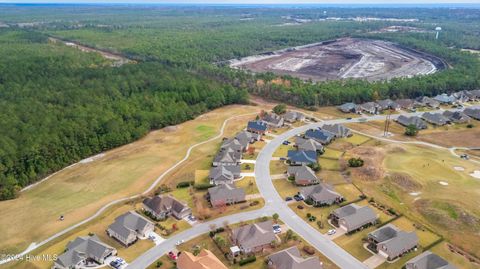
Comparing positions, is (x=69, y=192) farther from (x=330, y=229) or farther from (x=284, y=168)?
(x=330, y=229)

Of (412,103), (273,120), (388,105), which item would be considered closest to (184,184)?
(273,120)

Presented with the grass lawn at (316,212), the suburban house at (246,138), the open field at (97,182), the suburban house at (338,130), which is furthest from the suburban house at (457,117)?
the grass lawn at (316,212)

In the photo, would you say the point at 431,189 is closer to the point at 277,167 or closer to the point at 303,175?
the point at 303,175

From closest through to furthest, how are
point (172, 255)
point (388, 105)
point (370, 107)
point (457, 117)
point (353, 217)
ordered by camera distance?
1. point (172, 255)
2. point (353, 217)
3. point (457, 117)
4. point (370, 107)
5. point (388, 105)

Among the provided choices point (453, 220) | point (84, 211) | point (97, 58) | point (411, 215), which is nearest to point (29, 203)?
point (84, 211)

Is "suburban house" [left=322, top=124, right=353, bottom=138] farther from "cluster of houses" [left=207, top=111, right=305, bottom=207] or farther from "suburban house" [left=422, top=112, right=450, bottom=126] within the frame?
"suburban house" [left=422, top=112, right=450, bottom=126]

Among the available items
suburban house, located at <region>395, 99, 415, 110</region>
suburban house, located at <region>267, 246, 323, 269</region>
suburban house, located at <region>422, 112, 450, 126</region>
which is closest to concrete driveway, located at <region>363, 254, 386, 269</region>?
suburban house, located at <region>267, 246, 323, 269</region>
